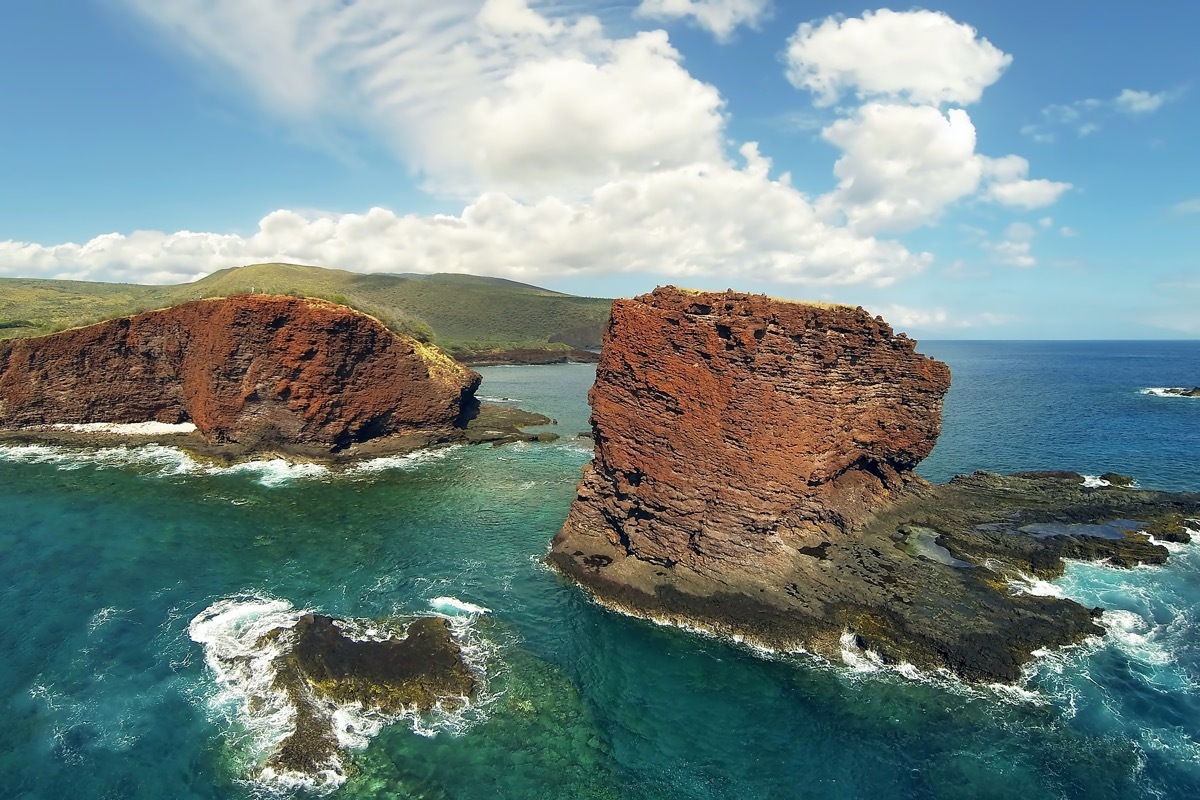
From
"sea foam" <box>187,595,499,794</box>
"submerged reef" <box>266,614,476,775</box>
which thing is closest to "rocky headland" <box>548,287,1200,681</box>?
"sea foam" <box>187,595,499,794</box>

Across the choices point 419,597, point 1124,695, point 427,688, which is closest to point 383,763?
point 427,688

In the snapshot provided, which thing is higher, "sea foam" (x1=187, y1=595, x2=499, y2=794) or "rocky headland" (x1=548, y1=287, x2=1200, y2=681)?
"rocky headland" (x1=548, y1=287, x2=1200, y2=681)

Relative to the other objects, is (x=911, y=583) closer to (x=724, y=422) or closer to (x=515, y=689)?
(x=724, y=422)

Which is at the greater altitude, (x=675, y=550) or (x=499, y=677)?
(x=675, y=550)

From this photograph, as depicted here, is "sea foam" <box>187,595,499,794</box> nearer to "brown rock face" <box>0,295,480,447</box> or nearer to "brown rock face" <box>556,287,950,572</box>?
"brown rock face" <box>556,287,950,572</box>

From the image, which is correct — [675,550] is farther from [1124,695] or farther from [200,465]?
[200,465]

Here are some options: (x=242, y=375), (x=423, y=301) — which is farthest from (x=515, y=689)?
(x=423, y=301)
